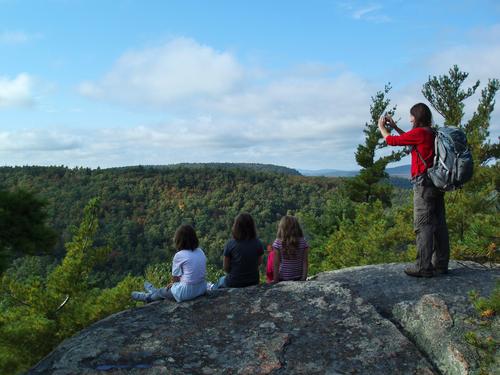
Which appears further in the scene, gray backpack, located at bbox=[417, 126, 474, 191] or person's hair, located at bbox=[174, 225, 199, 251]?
person's hair, located at bbox=[174, 225, 199, 251]

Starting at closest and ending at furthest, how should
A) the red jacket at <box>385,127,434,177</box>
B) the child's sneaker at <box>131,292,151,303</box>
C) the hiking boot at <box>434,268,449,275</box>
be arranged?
the red jacket at <box>385,127,434,177</box> < the hiking boot at <box>434,268,449,275</box> < the child's sneaker at <box>131,292,151,303</box>

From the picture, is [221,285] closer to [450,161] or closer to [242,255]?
[242,255]

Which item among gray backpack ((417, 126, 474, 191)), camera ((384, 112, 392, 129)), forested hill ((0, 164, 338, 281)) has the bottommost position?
forested hill ((0, 164, 338, 281))

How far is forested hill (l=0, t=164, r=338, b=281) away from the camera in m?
76.8

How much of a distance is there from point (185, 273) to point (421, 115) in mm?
3603

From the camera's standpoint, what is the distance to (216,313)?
5.03 metres

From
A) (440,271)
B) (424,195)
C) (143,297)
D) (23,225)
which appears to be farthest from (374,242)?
(23,225)

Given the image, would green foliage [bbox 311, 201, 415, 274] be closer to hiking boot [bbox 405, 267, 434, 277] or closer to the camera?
hiking boot [bbox 405, 267, 434, 277]

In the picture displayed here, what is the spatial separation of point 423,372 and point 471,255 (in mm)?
5147

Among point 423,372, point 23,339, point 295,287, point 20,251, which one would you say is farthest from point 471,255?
point 23,339

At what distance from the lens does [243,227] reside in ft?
20.1

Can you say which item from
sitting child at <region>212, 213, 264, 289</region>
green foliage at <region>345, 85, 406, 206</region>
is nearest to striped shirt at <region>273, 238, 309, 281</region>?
sitting child at <region>212, 213, 264, 289</region>

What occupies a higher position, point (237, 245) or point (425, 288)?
point (237, 245)

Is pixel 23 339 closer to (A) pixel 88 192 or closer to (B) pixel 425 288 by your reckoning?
(B) pixel 425 288
